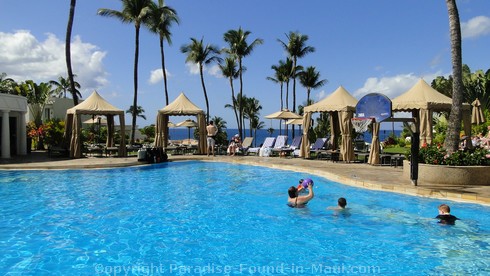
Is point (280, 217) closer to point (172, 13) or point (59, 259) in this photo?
point (59, 259)

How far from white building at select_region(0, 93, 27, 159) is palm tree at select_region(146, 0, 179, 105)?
11073 millimetres

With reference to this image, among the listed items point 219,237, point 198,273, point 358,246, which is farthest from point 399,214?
point 198,273

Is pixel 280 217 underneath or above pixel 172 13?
underneath

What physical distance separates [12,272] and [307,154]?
604 inches

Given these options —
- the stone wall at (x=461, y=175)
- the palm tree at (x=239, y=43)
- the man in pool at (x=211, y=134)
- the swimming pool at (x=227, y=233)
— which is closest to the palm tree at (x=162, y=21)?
the palm tree at (x=239, y=43)

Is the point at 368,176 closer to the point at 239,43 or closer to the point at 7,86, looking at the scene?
the point at 239,43

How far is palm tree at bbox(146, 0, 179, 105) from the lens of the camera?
96.4ft

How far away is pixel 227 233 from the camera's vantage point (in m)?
7.73

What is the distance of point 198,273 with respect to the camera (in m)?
5.69

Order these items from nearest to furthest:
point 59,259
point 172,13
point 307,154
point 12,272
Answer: point 12,272 → point 59,259 → point 307,154 → point 172,13

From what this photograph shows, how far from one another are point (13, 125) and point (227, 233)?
20107 mm

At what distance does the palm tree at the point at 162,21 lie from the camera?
29391 mm

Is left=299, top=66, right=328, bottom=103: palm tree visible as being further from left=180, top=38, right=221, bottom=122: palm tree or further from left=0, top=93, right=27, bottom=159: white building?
left=0, top=93, right=27, bottom=159: white building

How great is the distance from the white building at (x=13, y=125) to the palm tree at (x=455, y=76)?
20728 mm
